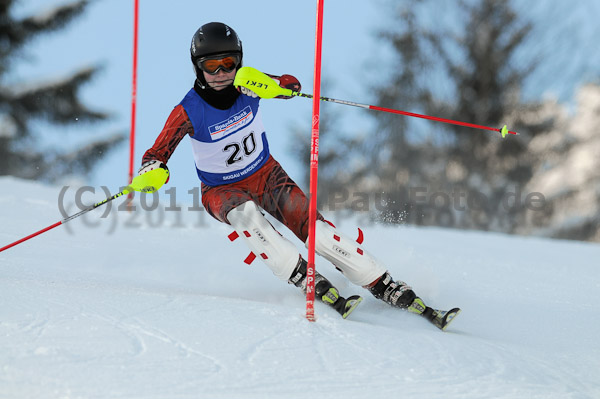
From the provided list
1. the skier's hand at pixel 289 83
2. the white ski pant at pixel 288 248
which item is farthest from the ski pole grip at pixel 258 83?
the white ski pant at pixel 288 248

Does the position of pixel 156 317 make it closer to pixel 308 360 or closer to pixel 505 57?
pixel 308 360

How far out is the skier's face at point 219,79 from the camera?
11.9 feet

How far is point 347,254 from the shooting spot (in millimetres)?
3443

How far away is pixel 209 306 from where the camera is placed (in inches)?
120

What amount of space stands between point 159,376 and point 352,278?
1441 millimetres

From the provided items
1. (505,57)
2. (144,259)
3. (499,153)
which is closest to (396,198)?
(499,153)

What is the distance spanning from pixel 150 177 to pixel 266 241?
2.19 feet

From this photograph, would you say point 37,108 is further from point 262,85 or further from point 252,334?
point 252,334

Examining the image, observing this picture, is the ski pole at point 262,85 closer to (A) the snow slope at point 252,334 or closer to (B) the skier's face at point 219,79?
(B) the skier's face at point 219,79

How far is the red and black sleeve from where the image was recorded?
11.3 ft

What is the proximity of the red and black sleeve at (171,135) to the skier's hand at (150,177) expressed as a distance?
0.08 metres

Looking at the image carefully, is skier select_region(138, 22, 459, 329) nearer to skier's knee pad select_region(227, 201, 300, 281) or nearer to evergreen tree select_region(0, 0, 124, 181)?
skier's knee pad select_region(227, 201, 300, 281)

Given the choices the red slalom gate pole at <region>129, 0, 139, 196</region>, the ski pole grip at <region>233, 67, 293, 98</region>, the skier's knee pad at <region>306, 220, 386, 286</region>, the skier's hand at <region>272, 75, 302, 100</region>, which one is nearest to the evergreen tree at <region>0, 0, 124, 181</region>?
the red slalom gate pole at <region>129, 0, 139, 196</region>

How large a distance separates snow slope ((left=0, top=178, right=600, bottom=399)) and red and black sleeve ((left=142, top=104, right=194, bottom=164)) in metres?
0.71
